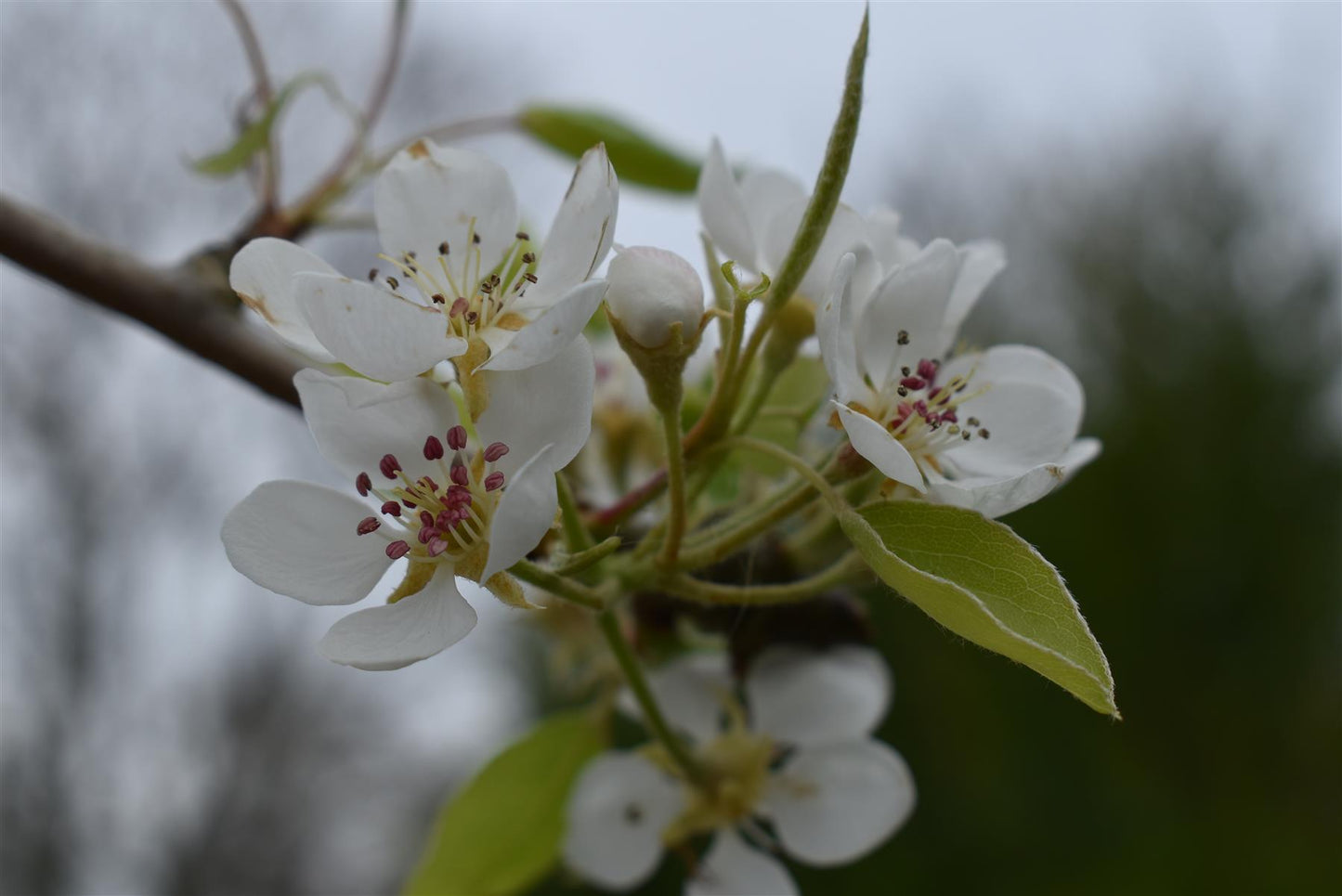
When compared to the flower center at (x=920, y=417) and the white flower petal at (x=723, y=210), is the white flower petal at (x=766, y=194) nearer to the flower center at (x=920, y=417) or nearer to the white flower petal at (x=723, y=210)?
the white flower petal at (x=723, y=210)

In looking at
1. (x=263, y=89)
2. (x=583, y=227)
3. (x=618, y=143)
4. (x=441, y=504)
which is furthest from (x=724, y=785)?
(x=263, y=89)

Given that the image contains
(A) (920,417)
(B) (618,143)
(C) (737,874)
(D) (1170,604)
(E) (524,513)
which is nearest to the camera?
(E) (524,513)

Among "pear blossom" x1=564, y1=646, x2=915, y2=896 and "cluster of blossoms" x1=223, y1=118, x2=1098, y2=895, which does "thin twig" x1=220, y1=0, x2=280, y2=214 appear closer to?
"cluster of blossoms" x1=223, y1=118, x2=1098, y2=895

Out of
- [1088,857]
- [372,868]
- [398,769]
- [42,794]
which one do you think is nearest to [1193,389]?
[1088,857]

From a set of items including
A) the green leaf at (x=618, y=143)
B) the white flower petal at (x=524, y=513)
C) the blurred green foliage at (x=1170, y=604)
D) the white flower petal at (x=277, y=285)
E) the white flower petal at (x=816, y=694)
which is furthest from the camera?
the blurred green foliage at (x=1170, y=604)

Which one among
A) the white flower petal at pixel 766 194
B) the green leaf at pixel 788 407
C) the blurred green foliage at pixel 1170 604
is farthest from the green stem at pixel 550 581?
the blurred green foliage at pixel 1170 604

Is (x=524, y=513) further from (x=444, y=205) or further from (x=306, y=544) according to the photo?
(x=444, y=205)
